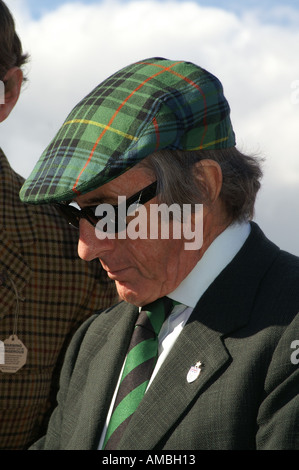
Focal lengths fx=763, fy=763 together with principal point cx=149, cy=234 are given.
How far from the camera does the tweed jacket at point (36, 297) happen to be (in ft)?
13.2

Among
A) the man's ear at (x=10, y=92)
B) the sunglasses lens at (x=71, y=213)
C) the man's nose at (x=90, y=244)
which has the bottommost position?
the man's nose at (x=90, y=244)

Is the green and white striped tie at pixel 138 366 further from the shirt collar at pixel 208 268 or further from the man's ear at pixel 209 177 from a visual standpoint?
the man's ear at pixel 209 177

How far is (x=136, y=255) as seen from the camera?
9.71 ft

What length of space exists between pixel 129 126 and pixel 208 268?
0.64 metres

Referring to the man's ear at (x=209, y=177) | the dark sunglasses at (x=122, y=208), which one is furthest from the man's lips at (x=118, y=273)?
the man's ear at (x=209, y=177)

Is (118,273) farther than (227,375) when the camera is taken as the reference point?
Yes

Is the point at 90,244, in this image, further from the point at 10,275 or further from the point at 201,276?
the point at 10,275

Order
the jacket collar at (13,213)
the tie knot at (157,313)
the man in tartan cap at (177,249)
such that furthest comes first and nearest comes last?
1. the jacket collar at (13,213)
2. the tie knot at (157,313)
3. the man in tartan cap at (177,249)

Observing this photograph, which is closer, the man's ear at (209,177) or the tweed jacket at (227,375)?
the tweed jacket at (227,375)

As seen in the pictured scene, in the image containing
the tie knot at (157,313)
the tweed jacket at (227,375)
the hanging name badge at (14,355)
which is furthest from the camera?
the hanging name badge at (14,355)

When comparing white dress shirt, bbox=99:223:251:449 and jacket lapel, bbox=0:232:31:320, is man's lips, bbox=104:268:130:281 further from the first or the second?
jacket lapel, bbox=0:232:31:320

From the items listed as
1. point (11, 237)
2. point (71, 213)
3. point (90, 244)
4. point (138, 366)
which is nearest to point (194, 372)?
point (138, 366)

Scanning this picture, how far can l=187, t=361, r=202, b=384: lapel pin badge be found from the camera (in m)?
2.79
